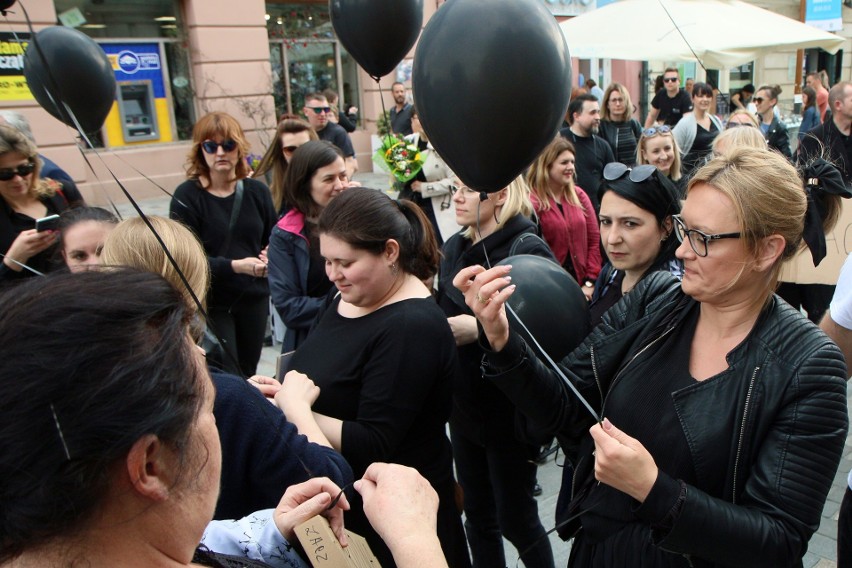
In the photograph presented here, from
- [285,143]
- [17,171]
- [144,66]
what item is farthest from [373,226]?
[144,66]

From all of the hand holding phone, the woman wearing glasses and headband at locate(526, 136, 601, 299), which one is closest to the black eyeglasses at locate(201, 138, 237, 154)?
the hand holding phone

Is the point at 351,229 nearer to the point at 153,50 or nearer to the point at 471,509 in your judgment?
the point at 471,509

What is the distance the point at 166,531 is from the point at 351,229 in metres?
1.43

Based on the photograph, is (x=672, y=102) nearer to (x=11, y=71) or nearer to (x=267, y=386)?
(x=11, y=71)

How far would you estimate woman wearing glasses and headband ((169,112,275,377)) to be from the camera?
12.7 feet

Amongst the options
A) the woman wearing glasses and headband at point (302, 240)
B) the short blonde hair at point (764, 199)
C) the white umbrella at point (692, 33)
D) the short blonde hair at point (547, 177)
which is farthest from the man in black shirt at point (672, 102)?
the short blonde hair at point (764, 199)

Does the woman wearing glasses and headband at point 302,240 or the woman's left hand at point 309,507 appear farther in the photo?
the woman wearing glasses and headband at point 302,240

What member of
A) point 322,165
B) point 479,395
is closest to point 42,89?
point 322,165

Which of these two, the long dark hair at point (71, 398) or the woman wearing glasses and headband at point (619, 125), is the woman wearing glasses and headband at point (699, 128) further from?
the long dark hair at point (71, 398)

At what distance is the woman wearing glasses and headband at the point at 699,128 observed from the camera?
687cm

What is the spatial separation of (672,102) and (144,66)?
26.4 ft

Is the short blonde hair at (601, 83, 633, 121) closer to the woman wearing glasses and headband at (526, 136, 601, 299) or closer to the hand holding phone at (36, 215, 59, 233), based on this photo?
the woman wearing glasses and headband at (526, 136, 601, 299)

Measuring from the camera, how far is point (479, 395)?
8.86 ft

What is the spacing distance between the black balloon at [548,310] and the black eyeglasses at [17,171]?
2.60 meters
